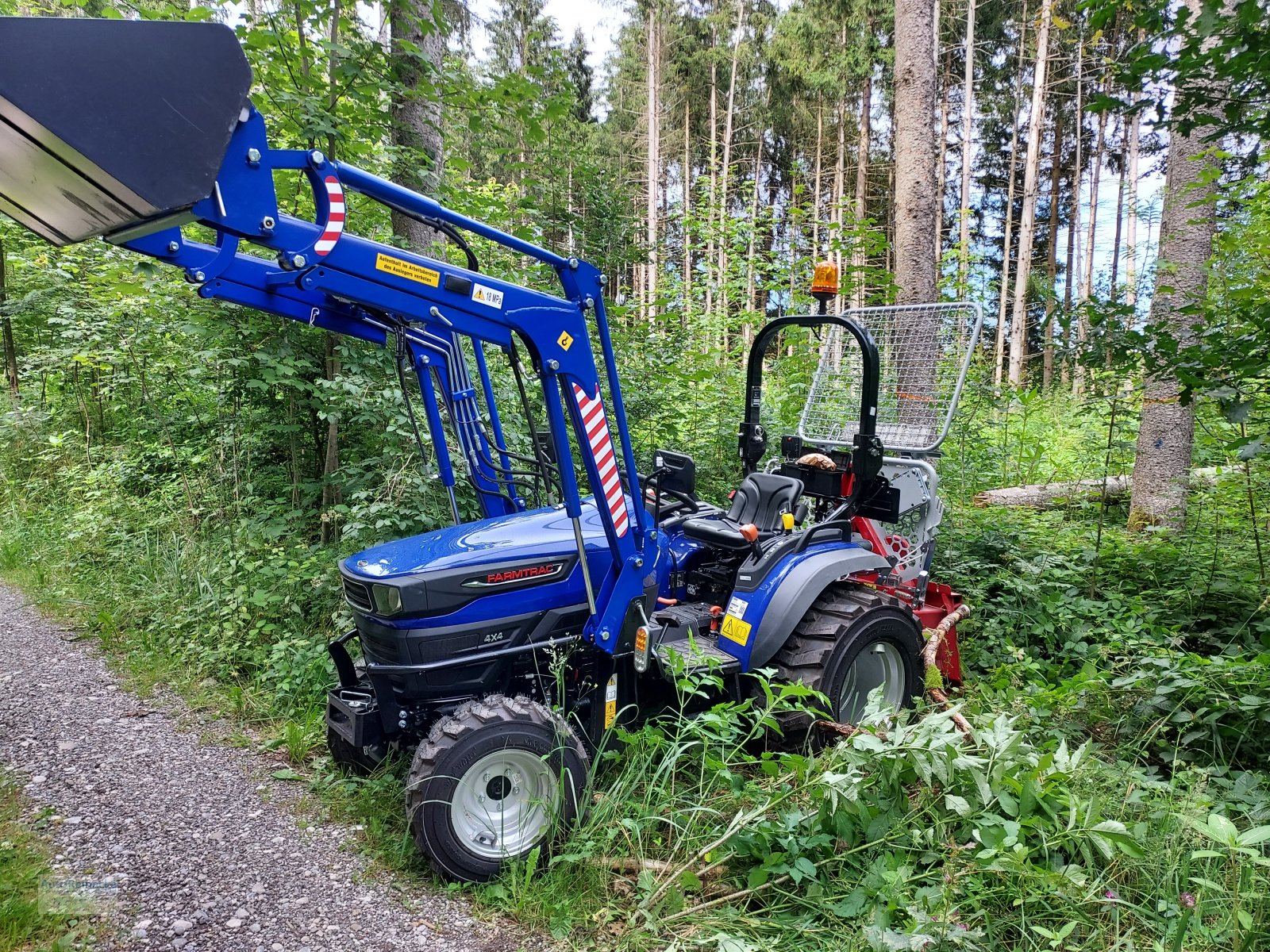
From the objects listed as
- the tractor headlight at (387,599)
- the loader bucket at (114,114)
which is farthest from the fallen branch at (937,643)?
the loader bucket at (114,114)

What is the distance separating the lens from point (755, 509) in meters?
4.11

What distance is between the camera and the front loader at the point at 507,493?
2.10 m

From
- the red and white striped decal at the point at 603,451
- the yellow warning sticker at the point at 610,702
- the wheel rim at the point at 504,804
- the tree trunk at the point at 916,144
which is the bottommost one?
the wheel rim at the point at 504,804

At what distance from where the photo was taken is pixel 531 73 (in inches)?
206

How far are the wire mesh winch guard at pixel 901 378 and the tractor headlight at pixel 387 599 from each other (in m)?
2.74

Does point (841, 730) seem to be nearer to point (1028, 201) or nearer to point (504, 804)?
point (504, 804)

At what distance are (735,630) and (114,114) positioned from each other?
2.94 meters

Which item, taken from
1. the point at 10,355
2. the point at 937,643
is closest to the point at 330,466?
the point at 937,643

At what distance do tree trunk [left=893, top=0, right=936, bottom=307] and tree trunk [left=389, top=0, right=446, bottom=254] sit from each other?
3.81 m

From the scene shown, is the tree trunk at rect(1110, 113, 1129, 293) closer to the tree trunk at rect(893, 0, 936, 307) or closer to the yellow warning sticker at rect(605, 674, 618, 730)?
the tree trunk at rect(893, 0, 936, 307)

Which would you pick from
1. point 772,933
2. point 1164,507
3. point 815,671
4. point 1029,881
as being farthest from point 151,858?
point 1164,507

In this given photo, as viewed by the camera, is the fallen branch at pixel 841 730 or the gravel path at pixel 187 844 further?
the fallen branch at pixel 841 730

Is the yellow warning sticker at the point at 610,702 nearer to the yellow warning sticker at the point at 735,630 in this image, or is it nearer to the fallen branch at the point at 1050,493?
the yellow warning sticker at the point at 735,630

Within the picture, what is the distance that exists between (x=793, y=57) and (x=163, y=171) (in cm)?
2097
